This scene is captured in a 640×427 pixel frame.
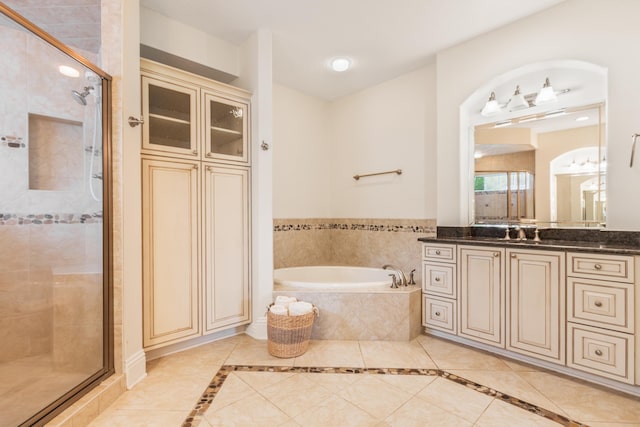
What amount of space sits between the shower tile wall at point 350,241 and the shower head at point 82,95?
6.42 feet

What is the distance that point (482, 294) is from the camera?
225 centimetres

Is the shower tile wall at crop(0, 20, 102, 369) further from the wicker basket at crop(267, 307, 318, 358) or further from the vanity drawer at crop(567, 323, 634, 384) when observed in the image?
the vanity drawer at crop(567, 323, 634, 384)

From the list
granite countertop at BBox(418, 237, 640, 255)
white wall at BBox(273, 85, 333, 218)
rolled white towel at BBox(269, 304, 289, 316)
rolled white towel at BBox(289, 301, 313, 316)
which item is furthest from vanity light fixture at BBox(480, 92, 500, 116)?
rolled white towel at BBox(269, 304, 289, 316)

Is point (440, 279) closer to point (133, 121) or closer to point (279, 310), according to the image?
point (279, 310)

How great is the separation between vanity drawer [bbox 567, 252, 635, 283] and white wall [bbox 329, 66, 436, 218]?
1295mm

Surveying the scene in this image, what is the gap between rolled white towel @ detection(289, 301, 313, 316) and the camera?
226cm

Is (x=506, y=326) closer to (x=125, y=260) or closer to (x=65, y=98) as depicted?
(x=125, y=260)

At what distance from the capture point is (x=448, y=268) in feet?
8.02

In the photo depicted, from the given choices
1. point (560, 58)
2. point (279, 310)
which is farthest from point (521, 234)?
point (279, 310)

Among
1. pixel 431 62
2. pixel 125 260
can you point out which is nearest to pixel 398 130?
pixel 431 62

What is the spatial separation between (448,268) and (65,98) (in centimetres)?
291

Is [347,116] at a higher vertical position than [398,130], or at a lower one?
higher

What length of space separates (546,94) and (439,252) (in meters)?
1.43

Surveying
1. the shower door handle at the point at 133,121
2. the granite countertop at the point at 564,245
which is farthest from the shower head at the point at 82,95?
the granite countertop at the point at 564,245
